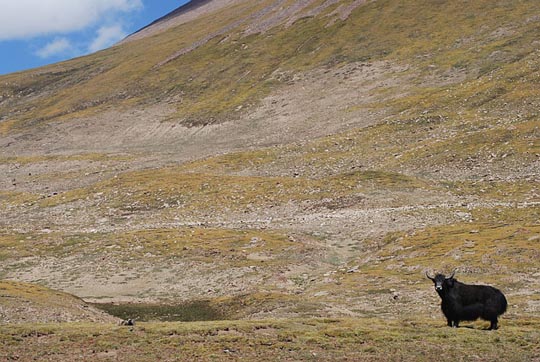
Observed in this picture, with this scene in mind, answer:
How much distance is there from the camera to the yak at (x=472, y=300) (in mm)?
23359

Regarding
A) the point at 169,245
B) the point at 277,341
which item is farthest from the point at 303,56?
the point at 277,341

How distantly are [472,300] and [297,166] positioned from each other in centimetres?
6030

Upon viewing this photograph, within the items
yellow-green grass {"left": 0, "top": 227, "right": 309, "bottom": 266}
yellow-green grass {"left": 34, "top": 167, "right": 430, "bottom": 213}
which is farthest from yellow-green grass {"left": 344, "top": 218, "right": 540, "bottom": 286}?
yellow-green grass {"left": 34, "top": 167, "right": 430, "bottom": 213}

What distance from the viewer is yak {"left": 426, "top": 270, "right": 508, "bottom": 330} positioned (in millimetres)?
23359

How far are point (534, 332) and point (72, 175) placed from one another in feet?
286

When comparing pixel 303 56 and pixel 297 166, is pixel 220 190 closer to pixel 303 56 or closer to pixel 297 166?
pixel 297 166

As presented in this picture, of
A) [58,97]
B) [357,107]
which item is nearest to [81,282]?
[357,107]

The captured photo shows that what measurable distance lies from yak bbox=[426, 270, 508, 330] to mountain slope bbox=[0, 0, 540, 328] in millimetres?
3705

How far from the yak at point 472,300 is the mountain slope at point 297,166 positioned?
3.71 m

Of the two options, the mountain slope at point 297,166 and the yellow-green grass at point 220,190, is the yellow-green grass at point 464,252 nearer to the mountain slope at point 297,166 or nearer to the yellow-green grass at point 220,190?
the mountain slope at point 297,166

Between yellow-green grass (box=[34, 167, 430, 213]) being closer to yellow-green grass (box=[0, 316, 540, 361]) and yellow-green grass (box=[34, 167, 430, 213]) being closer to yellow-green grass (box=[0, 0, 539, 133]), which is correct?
yellow-green grass (box=[0, 0, 539, 133])

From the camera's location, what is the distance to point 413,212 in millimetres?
56969

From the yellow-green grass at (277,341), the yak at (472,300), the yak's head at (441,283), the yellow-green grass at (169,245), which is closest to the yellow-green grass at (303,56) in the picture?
the yellow-green grass at (169,245)

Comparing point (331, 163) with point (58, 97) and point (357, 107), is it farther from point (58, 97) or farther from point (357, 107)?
point (58, 97)
